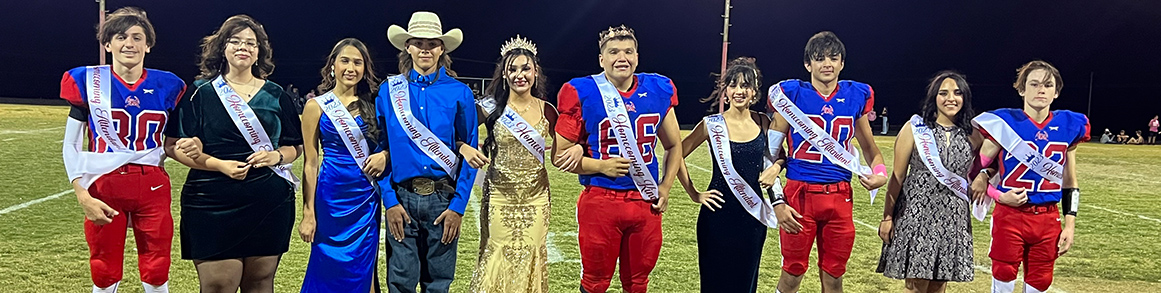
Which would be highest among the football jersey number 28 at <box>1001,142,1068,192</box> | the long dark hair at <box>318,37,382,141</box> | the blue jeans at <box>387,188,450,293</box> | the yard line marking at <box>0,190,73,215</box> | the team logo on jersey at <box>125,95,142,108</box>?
the long dark hair at <box>318,37,382,141</box>

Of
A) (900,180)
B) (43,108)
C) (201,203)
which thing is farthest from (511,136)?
(43,108)

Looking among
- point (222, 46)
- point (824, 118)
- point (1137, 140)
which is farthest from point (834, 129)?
point (1137, 140)

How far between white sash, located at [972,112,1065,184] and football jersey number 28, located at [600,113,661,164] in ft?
Result: 5.79

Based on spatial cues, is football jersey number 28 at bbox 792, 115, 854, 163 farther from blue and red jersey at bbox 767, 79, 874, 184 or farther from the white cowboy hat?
the white cowboy hat

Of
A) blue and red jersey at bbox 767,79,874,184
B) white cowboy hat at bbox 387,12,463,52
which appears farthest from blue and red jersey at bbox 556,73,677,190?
blue and red jersey at bbox 767,79,874,184

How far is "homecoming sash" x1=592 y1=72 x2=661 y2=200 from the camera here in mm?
3672

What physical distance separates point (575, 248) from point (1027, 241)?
3.85 meters

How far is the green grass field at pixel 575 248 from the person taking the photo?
5719mm

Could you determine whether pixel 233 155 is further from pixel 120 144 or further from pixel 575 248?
pixel 575 248

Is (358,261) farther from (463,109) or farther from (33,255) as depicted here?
(33,255)

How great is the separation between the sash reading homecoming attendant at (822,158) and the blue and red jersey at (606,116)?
70 centimetres

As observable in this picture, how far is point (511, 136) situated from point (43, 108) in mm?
28659

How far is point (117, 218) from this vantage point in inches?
147

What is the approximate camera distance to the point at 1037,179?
408 cm
